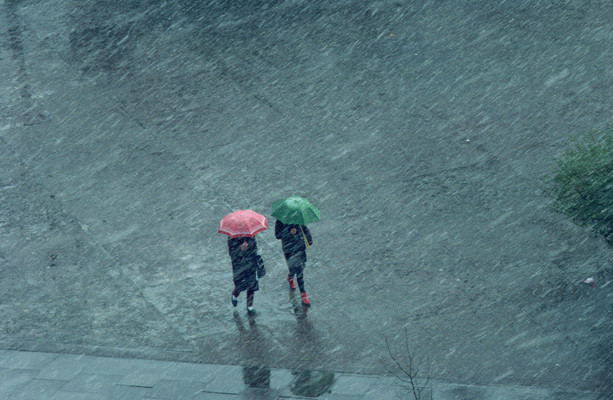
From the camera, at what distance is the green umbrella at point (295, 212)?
830cm

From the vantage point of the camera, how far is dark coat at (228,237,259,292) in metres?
8.30

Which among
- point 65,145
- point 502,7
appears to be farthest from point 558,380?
point 502,7

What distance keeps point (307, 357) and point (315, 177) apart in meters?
4.17

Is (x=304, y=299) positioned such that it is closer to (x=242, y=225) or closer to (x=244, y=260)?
(x=244, y=260)

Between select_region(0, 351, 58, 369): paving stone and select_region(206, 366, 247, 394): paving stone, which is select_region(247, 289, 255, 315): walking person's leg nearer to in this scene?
select_region(206, 366, 247, 394): paving stone

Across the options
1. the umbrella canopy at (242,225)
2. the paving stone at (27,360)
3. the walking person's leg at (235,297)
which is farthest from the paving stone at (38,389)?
the umbrella canopy at (242,225)

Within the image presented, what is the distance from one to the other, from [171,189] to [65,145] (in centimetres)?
266

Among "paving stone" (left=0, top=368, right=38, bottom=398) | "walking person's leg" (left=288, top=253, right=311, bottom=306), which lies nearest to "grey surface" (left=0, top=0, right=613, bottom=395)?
"walking person's leg" (left=288, top=253, right=311, bottom=306)

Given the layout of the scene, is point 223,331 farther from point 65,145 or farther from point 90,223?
point 65,145

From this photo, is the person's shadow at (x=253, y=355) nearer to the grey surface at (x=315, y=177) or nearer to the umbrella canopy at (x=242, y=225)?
the grey surface at (x=315, y=177)

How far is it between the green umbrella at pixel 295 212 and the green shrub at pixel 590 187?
297 cm

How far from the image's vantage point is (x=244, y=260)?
327 inches

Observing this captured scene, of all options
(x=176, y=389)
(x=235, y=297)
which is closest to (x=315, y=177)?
(x=235, y=297)

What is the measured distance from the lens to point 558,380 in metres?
7.23
